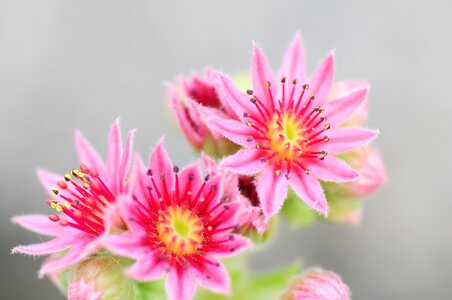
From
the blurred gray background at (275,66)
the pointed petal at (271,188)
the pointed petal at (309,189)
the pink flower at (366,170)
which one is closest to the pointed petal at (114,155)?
the pointed petal at (271,188)

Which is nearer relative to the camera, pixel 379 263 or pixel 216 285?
pixel 216 285

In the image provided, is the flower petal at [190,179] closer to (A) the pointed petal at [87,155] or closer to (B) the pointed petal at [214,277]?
(B) the pointed petal at [214,277]

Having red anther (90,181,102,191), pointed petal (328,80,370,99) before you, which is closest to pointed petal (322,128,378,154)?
pointed petal (328,80,370,99)

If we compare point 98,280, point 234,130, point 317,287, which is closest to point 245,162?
point 234,130

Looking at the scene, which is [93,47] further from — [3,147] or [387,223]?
[387,223]

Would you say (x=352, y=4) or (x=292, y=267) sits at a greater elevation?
(x=352, y=4)

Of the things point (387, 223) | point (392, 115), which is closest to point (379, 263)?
point (387, 223)

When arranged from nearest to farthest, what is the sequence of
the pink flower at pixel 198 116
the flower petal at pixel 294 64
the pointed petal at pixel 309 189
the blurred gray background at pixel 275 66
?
the pointed petal at pixel 309 189 → the pink flower at pixel 198 116 → the flower petal at pixel 294 64 → the blurred gray background at pixel 275 66
